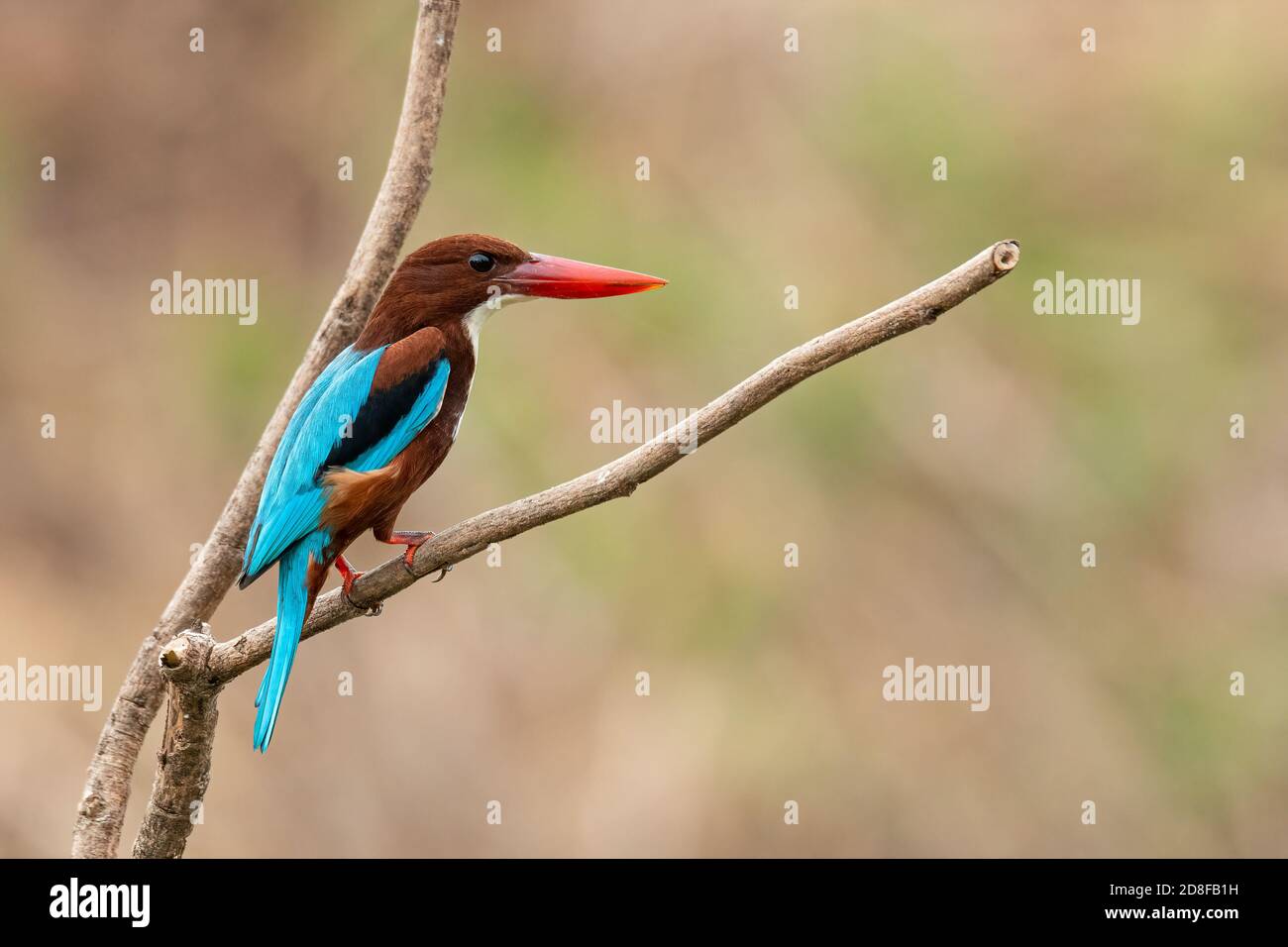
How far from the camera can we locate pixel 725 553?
605 cm

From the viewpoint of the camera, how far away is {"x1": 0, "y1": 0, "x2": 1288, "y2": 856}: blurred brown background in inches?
230

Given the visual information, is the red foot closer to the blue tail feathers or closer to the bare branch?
the blue tail feathers

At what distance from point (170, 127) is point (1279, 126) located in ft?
16.9

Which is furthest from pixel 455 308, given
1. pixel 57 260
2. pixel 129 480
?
pixel 57 260

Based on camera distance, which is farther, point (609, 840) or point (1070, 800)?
point (1070, 800)

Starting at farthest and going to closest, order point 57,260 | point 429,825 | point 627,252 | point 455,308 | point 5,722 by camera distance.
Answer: point 57,260, point 627,252, point 429,825, point 5,722, point 455,308

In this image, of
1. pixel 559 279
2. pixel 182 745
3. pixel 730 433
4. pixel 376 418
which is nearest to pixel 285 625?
pixel 182 745

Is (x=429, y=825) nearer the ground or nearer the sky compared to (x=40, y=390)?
nearer the ground

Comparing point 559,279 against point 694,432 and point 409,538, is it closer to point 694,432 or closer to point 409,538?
point 409,538

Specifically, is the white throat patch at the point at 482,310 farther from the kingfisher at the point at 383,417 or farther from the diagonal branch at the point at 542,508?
the diagonal branch at the point at 542,508

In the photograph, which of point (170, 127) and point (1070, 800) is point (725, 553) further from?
point (170, 127)

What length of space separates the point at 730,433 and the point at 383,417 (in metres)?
3.29

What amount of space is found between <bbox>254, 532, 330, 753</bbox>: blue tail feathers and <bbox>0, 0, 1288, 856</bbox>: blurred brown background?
304 cm

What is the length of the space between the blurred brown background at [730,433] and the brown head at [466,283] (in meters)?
2.80
